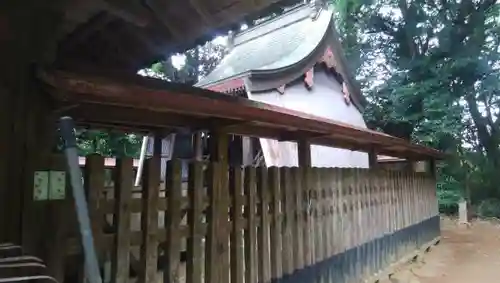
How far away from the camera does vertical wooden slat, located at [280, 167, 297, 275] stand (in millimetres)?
3695

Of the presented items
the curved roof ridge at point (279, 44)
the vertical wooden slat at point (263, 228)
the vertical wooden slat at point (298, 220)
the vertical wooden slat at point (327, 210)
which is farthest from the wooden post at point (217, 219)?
the curved roof ridge at point (279, 44)

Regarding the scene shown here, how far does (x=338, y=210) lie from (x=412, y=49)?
1228 centimetres

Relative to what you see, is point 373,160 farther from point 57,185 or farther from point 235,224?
point 57,185

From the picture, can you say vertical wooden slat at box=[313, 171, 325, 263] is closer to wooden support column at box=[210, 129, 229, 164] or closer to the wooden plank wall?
the wooden plank wall

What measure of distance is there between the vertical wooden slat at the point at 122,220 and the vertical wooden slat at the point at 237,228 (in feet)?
3.21

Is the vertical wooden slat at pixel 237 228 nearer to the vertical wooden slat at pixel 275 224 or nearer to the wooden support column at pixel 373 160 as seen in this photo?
the vertical wooden slat at pixel 275 224

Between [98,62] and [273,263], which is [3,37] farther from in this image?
[273,263]

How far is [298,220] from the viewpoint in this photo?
3.93 m

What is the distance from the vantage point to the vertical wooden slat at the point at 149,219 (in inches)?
95.2

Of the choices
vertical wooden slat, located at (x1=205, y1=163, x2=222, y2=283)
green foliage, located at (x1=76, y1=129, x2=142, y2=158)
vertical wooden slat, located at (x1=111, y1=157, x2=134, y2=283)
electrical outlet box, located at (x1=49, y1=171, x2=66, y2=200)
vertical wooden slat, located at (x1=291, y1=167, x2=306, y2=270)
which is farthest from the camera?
green foliage, located at (x1=76, y1=129, x2=142, y2=158)

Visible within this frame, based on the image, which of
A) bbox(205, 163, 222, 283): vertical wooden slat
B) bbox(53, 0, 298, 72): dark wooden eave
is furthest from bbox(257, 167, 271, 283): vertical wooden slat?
bbox(53, 0, 298, 72): dark wooden eave

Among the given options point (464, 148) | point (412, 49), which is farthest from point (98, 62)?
point (464, 148)

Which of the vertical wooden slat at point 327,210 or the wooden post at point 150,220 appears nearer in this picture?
the wooden post at point 150,220

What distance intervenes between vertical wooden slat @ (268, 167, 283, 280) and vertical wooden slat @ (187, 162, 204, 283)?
0.93 metres
